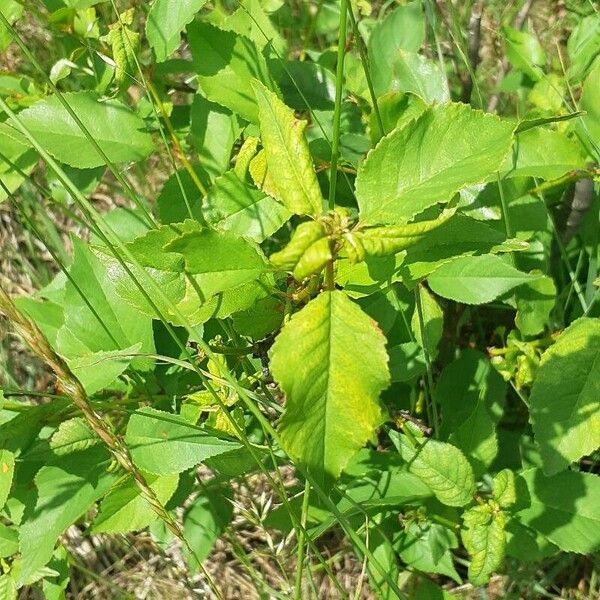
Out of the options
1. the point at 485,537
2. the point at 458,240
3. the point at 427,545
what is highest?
the point at 458,240

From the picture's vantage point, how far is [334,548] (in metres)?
1.82

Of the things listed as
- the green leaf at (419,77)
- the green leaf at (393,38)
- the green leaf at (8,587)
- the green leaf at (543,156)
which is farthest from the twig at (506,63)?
the green leaf at (8,587)

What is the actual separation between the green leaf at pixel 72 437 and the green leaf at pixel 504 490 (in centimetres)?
64

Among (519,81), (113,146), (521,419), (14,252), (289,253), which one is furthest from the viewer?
(14,252)

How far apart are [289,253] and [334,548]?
1.32 meters

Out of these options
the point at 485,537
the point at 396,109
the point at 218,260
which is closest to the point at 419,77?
the point at 396,109

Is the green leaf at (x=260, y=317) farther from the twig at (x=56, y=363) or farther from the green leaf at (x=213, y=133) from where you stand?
the green leaf at (x=213, y=133)

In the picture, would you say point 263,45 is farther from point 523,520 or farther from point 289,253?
point 523,520

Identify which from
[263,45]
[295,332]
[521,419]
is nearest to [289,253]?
[295,332]

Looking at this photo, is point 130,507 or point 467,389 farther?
point 467,389

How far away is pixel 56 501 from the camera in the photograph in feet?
3.87

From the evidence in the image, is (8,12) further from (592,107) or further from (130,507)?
(592,107)

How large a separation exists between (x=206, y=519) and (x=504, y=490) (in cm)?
63

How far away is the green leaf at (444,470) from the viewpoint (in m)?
1.16
